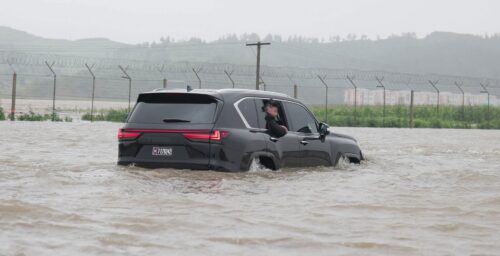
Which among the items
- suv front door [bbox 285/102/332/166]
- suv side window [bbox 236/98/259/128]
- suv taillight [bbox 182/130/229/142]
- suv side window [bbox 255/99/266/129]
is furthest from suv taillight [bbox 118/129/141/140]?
suv front door [bbox 285/102/332/166]

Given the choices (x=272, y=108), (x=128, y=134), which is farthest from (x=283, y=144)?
(x=128, y=134)

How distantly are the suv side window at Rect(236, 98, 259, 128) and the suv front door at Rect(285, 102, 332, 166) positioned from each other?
953mm

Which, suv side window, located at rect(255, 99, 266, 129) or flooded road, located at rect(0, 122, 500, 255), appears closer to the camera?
flooded road, located at rect(0, 122, 500, 255)

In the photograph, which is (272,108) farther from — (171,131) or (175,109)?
(171,131)

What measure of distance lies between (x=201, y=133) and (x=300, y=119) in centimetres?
→ 244

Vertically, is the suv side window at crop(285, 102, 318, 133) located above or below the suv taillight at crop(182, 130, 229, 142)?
above

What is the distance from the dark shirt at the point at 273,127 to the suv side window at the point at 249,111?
25 centimetres

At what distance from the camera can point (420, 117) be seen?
171 ft

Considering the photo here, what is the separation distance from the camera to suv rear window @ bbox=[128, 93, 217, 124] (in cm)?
1180

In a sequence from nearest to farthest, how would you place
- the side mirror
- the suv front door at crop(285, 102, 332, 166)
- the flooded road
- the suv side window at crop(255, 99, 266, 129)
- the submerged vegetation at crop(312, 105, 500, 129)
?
the flooded road
the suv side window at crop(255, 99, 266, 129)
the suv front door at crop(285, 102, 332, 166)
the side mirror
the submerged vegetation at crop(312, 105, 500, 129)

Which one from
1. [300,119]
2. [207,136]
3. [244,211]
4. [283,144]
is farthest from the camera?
[300,119]

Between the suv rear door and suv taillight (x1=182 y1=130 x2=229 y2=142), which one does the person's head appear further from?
suv taillight (x1=182 y1=130 x2=229 y2=142)

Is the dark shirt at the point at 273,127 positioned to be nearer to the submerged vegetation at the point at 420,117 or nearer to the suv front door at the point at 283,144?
the suv front door at the point at 283,144

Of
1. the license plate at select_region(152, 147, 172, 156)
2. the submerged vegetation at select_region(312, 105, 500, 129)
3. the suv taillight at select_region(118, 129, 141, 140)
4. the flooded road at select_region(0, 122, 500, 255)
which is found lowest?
the flooded road at select_region(0, 122, 500, 255)
